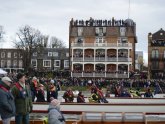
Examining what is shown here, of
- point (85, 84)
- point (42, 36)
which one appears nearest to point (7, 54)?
point (42, 36)

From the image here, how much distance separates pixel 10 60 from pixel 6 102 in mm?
120941

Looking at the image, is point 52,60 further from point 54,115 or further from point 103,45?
point 54,115

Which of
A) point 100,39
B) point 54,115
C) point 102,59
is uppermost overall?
point 100,39

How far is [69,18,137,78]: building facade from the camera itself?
286ft

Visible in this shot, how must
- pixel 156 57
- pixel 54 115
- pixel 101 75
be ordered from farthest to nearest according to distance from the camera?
1. pixel 156 57
2. pixel 101 75
3. pixel 54 115

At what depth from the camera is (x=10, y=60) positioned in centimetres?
13138

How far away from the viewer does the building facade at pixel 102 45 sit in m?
87.1

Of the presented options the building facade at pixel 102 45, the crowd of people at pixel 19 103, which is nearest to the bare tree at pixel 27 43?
the building facade at pixel 102 45

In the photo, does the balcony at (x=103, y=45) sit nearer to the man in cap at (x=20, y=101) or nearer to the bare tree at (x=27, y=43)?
the bare tree at (x=27, y=43)

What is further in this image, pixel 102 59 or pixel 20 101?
pixel 102 59

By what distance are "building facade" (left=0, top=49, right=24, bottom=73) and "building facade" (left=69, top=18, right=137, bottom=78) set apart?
42.6 m

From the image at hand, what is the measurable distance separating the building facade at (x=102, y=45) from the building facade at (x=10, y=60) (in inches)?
1679

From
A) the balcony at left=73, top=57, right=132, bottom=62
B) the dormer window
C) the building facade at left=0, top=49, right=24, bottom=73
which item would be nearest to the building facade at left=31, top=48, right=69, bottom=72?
the building facade at left=0, top=49, right=24, bottom=73

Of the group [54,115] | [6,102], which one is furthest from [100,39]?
[54,115]
